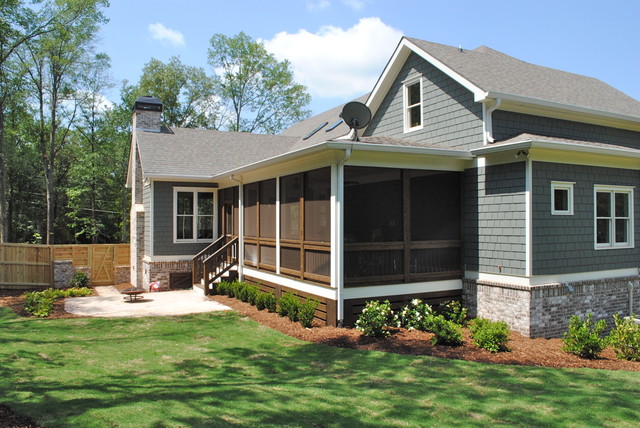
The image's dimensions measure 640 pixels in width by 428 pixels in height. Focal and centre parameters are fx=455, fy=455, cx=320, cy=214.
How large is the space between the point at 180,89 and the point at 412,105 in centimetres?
2926

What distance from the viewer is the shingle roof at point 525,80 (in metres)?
10.4

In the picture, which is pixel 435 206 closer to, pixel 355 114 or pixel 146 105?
pixel 355 114

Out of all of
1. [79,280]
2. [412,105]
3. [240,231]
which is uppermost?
[412,105]

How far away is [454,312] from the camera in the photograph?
9.45 meters

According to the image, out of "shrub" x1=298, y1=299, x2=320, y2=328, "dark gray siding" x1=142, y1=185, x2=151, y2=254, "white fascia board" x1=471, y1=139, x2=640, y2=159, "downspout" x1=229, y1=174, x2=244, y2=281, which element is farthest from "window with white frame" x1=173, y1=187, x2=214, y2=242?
"white fascia board" x1=471, y1=139, x2=640, y2=159

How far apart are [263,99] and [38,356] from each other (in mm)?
33198

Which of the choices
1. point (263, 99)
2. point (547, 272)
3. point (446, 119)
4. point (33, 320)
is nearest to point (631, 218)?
point (547, 272)

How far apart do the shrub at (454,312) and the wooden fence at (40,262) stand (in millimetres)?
13128

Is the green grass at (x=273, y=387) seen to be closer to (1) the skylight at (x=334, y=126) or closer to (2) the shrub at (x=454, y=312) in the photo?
(2) the shrub at (x=454, y=312)

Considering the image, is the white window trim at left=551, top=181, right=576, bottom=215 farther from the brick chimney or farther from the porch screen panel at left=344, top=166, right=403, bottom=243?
the brick chimney

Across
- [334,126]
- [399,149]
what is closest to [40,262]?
[334,126]

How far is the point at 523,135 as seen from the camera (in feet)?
30.7

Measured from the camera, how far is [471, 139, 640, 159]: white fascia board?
835 cm

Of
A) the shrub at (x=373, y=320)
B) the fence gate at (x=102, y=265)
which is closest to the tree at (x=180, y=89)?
the fence gate at (x=102, y=265)
